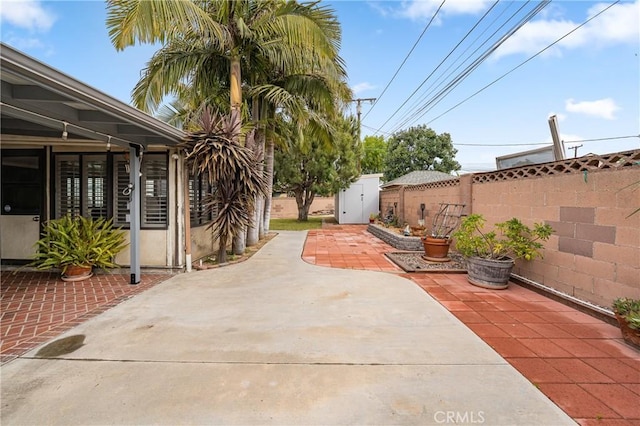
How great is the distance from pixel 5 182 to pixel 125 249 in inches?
111

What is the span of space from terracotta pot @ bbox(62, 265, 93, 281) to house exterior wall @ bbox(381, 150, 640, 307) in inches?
303

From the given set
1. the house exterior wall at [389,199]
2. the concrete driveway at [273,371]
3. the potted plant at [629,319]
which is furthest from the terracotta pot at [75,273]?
the house exterior wall at [389,199]

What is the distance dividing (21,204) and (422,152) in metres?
25.5

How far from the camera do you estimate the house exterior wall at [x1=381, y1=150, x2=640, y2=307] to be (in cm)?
343

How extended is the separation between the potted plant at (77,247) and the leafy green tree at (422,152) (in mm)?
24070

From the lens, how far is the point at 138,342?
3.02 metres

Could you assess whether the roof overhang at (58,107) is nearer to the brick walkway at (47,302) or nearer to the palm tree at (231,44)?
the palm tree at (231,44)

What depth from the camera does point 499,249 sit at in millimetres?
4875

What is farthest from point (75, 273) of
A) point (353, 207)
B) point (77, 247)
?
point (353, 207)

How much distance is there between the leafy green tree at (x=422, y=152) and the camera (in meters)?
26.2

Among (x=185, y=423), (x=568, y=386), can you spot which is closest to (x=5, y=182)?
(x=185, y=423)

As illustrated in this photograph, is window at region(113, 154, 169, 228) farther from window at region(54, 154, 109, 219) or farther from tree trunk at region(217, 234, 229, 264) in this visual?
tree trunk at region(217, 234, 229, 264)

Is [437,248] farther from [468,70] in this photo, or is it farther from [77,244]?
[77,244]

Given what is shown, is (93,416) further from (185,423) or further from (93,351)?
(93,351)
